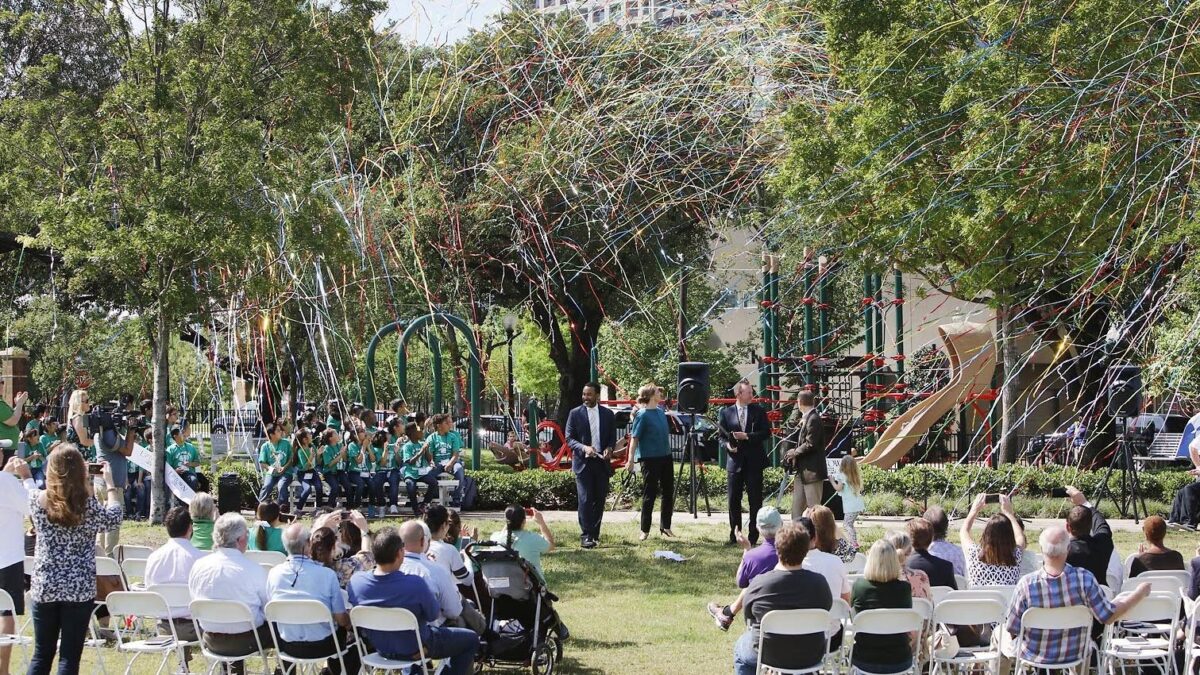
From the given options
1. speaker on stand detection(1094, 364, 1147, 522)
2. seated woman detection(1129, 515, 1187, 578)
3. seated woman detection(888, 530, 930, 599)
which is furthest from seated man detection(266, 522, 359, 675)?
speaker on stand detection(1094, 364, 1147, 522)

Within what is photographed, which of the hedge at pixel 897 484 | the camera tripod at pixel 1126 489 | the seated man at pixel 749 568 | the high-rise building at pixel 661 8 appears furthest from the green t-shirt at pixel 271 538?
the camera tripod at pixel 1126 489

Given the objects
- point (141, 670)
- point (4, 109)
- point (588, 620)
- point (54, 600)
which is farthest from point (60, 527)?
point (4, 109)

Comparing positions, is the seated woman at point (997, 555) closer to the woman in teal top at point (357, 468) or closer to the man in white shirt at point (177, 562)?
the man in white shirt at point (177, 562)

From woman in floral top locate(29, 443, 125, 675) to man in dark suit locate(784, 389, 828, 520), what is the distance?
7117mm

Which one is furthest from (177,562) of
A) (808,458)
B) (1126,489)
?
(1126,489)

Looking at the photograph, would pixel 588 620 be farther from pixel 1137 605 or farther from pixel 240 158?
pixel 240 158

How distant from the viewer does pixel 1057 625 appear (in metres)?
6.82

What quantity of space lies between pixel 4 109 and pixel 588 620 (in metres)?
9.75

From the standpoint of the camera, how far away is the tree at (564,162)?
55.0ft

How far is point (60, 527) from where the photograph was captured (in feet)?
23.9

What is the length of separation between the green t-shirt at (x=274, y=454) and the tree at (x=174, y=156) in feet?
4.14

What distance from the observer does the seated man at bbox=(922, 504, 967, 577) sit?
8164 millimetres

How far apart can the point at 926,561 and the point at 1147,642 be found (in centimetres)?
128

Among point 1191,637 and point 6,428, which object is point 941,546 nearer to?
point 1191,637
